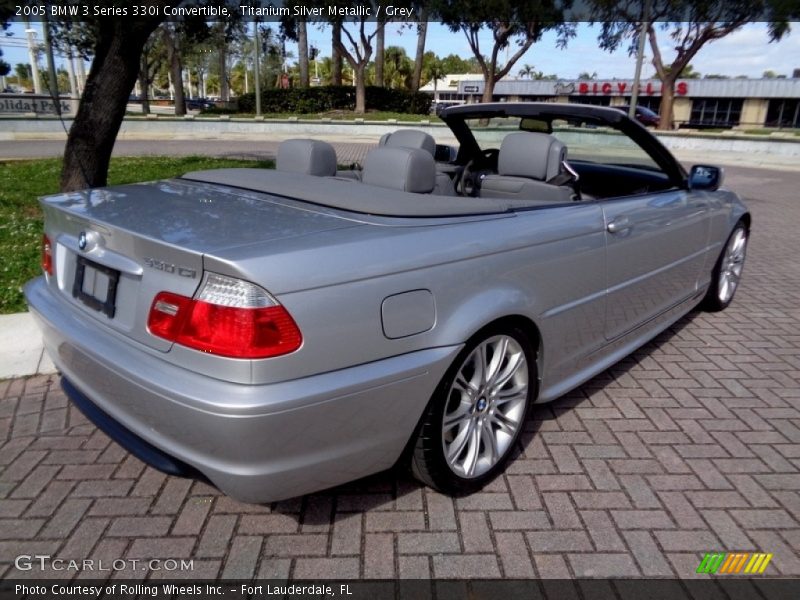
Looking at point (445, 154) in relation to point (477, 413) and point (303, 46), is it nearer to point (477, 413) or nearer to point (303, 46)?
point (477, 413)

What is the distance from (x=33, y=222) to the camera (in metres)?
6.59

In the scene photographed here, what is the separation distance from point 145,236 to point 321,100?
31.6 metres

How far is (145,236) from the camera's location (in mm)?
2043

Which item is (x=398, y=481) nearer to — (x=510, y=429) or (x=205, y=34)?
(x=510, y=429)

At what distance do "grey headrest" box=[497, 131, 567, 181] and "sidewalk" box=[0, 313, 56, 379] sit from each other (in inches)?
116

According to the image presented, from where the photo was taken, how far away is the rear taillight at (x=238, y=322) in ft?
5.93

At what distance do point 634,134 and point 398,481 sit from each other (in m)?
2.47

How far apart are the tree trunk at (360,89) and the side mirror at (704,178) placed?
26.9 metres

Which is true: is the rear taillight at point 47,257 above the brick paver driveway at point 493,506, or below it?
above

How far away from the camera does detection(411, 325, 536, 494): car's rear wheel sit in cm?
233

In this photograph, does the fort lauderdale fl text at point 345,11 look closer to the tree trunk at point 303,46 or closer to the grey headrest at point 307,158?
the tree trunk at point 303,46

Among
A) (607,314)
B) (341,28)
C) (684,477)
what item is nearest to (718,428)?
(684,477)

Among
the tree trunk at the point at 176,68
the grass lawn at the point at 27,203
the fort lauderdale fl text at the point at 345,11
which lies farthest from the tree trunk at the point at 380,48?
the grass lawn at the point at 27,203

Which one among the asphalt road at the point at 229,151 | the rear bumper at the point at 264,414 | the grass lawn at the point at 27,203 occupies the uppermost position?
the rear bumper at the point at 264,414
